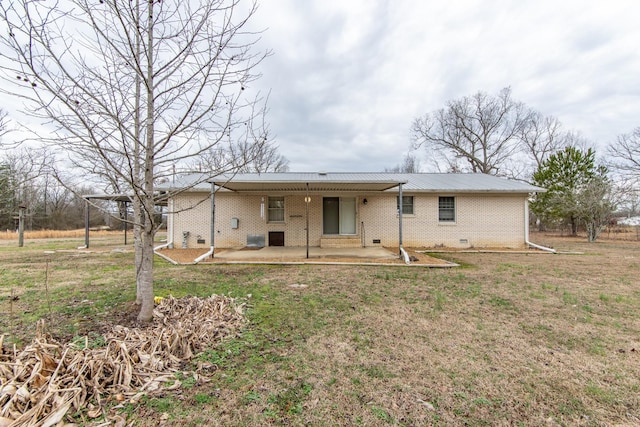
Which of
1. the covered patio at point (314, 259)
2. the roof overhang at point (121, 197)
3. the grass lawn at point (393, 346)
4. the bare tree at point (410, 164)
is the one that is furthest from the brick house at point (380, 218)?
the bare tree at point (410, 164)

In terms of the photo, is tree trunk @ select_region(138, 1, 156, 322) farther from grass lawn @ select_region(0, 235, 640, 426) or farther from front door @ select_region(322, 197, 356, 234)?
front door @ select_region(322, 197, 356, 234)

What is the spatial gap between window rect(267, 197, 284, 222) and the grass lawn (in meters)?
6.28

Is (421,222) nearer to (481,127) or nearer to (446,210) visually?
(446,210)

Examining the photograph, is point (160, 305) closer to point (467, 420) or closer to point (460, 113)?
point (467, 420)

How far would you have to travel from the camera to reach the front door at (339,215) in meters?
12.6

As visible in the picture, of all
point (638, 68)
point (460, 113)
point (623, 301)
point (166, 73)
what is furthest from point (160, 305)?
point (460, 113)

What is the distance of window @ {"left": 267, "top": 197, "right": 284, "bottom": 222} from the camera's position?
12.5 metres

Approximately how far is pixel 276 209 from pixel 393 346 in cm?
1001

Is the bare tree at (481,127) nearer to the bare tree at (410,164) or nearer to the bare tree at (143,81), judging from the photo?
the bare tree at (410,164)

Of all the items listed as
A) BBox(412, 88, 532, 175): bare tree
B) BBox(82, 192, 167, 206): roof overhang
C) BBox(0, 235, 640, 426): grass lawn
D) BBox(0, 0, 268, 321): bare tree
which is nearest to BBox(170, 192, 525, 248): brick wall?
BBox(82, 192, 167, 206): roof overhang

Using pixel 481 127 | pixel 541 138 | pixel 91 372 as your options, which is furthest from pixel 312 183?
pixel 541 138

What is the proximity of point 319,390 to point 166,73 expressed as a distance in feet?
12.6

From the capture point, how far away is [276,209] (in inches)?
496

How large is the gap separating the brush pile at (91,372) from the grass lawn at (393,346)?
19 cm
